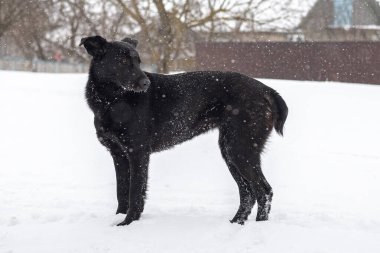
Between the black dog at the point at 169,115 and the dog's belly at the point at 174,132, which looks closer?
the black dog at the point at 169,115

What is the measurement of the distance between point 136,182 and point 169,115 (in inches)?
28.4

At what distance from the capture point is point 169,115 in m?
5.03

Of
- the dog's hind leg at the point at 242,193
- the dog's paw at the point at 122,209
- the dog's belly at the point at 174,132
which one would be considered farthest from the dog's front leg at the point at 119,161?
the dog's hind leg at the point at 242,193

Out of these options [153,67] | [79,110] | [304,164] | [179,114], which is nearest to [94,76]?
[179,114]

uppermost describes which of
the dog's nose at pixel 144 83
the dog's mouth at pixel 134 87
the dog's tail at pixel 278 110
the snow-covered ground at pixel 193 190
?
the dog's nose at pixel 144 83

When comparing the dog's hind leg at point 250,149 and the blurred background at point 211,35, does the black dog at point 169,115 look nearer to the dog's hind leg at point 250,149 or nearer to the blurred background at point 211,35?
the dog's hind leg at point 250,149

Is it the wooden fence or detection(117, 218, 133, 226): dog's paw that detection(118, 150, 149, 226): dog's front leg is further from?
the wooden fence

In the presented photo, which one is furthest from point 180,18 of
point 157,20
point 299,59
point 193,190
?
point 193,190

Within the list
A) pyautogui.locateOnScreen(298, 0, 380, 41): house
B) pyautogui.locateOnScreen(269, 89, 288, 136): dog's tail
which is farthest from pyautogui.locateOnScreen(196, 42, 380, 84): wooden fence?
pyautogui.locateOnScreen(298, 0, 380, 41): house

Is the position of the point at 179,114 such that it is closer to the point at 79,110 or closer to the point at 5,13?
the point at 79,110

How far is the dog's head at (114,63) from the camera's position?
475cm

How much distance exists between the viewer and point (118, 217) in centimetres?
507

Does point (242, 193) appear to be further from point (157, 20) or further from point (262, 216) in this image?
point (157, 20)

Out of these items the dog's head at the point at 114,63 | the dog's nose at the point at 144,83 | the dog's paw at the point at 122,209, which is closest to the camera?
the dog's nose at the point at 144,83
